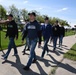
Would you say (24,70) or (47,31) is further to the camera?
(47,31)

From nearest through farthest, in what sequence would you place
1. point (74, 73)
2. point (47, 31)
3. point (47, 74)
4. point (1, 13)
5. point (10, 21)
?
point (47, 74), point (74, 73), point (10, 21), point (47, 31), point (1, 13)

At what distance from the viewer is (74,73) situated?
26.9 feet

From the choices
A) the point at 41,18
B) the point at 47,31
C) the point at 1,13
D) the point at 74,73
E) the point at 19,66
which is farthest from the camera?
the point at 41,18

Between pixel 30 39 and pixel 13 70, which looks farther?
pixel 30 39

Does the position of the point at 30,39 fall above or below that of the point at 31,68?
above

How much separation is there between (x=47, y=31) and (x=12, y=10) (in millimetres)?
101337

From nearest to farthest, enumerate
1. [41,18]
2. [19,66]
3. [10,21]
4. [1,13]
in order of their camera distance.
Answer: [19,66] < [10,21] < [1,13] < [41,18]

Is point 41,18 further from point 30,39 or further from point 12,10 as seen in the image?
point 30,39

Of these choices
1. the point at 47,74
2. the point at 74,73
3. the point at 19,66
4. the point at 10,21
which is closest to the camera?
the point at 47,74

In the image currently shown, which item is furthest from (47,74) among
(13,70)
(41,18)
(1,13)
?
(41,18)

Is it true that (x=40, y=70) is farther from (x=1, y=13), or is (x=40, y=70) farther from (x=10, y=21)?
(x=1, y=13)

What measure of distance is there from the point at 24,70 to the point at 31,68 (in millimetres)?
486

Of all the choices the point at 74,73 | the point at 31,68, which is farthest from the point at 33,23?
the point at 74,73

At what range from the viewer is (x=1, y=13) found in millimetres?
105438
